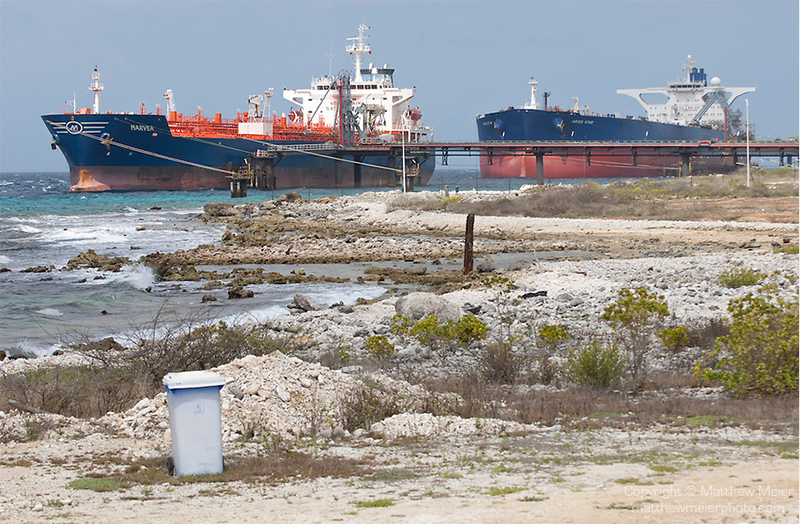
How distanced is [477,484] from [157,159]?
2486 inches

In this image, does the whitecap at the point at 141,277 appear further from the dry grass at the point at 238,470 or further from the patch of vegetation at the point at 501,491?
the patch of vegetation at the point at 501,491

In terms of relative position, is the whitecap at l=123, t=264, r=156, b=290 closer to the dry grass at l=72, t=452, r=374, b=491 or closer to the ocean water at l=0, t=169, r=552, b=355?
the ocean water at l=0, t=169, r=552, b=355

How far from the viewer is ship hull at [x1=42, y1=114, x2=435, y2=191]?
62.1 metres

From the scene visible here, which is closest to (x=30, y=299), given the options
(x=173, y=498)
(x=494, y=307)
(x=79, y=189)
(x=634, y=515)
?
(x=494, y=307)

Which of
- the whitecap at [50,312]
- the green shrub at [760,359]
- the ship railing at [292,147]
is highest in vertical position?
the ship railing at [292,147]

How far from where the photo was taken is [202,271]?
71.4 feet

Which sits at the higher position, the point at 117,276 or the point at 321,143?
the point at 321,143

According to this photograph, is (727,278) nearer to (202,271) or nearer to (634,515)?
(634,515)

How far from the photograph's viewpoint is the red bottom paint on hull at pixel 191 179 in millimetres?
64812

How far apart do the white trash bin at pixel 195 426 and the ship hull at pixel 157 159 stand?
195 feet

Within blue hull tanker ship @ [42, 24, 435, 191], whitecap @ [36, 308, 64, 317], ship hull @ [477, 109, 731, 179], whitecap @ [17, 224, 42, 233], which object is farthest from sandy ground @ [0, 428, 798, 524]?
ship hull @ [477, 109, 731, 179]

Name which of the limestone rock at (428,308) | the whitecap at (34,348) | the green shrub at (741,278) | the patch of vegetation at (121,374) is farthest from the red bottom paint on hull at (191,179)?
the patch of vegetation at (121,374)

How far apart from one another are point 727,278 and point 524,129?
6815cm

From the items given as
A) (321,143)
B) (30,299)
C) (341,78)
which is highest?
(341,78)
